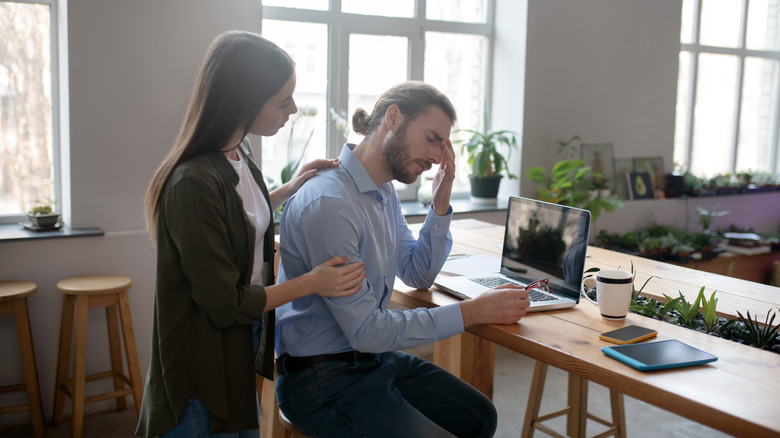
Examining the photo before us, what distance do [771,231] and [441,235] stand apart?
504 centimetres

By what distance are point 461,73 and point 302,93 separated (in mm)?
1160

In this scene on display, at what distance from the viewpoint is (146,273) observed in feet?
10.4

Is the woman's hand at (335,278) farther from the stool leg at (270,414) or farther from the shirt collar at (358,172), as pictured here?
the stool leg at (270,414)

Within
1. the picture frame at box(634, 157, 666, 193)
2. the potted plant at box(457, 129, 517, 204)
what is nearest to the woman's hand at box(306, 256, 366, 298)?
the potted plant at box(457, 129, 517, 204)

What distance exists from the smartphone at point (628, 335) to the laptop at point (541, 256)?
0.21 m

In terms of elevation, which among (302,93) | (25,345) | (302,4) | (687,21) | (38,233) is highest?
(687,21)

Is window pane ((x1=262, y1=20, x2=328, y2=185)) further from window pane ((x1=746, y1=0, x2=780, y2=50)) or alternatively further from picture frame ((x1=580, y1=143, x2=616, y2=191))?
window pane ((x1=746, y1=0, x2=780, y2=50))

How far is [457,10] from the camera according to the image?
4.39 m

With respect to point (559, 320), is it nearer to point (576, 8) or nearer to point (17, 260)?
point (17, 260)

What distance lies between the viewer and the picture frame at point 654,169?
197 inches

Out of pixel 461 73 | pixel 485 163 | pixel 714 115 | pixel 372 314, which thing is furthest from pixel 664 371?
pixel 714 115

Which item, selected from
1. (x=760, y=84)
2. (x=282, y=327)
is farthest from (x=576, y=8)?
(x=282, y=327)

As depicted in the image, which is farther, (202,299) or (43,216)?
(43,216)

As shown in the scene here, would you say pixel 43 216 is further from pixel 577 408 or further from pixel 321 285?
pixel 577 408
